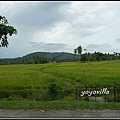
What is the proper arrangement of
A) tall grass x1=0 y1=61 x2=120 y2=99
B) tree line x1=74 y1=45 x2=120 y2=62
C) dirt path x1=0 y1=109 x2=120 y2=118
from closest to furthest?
dirt path x1=0 y1=109 x2=120 y2=118 → tall grass x1=0 y1=61 x2=120 y2=99 → tree line x1=74 y1=45 x2=120 y2=62

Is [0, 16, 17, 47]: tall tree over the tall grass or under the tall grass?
over

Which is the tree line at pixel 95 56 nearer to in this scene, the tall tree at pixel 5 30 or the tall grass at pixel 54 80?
the tall grass at pixel 54 80

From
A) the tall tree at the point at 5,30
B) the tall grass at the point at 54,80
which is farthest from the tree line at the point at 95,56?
the tall tree at the point at 5,30

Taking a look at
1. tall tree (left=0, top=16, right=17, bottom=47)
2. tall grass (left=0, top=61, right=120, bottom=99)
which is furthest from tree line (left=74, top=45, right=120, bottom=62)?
tall tree (left=0, top=16, right=17, bottom=47)

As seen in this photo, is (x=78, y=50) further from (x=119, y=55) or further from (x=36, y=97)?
(x=36, y=97)

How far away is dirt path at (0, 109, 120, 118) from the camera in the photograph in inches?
264

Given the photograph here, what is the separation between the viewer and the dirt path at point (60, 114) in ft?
22.0

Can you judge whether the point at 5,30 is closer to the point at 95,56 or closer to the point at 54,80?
the point at 54,80

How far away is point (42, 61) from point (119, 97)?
9396 centimetres

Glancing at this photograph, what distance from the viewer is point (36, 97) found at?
1592 cm

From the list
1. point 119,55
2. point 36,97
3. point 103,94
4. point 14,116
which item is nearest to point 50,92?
point 36,97

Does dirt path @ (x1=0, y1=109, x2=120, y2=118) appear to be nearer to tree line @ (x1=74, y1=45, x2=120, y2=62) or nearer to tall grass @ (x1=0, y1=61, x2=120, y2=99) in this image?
tall grass @ (x1=0, y1=61, x2=120, y2=99)

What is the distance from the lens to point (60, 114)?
6.97 metres

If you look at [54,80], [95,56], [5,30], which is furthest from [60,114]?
[95,56]
